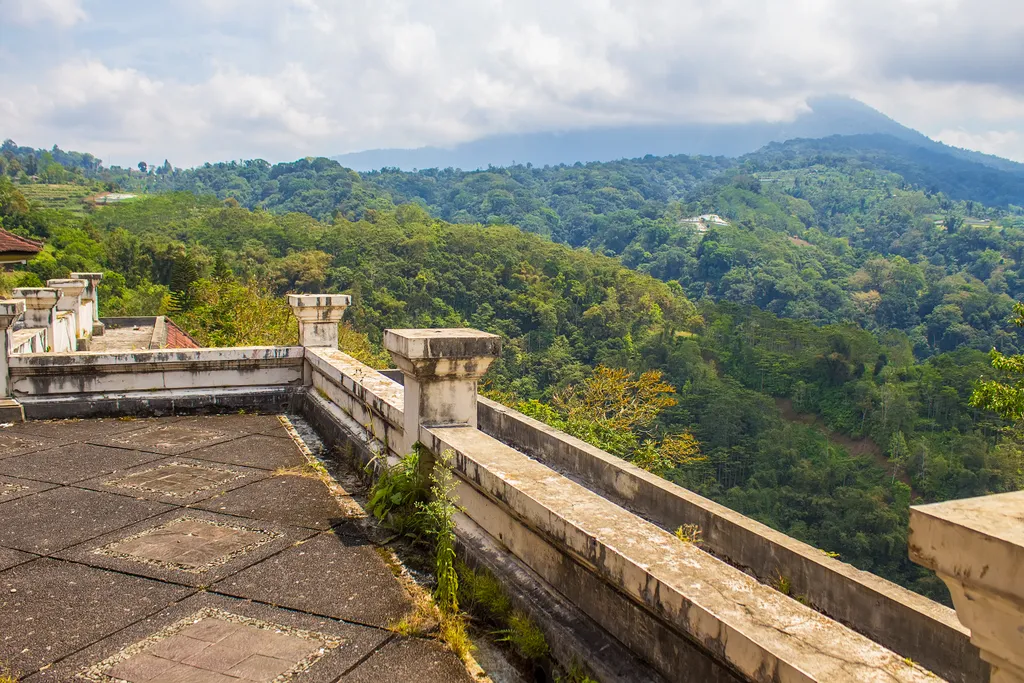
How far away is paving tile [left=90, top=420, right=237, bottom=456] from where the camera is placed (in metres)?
4.88

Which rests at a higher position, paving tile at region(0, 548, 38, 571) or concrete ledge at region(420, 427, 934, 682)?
concrete ledge at region(420, 427, 934, 682)

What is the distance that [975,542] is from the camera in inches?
47.5

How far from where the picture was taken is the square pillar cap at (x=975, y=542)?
1174mm

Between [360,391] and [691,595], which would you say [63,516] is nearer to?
[360,391]

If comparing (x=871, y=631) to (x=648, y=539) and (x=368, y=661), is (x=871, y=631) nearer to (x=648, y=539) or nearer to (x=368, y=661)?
(x=648, y=539)

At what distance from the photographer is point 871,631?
3053mm

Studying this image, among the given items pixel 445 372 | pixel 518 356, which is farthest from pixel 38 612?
pixel 518 356

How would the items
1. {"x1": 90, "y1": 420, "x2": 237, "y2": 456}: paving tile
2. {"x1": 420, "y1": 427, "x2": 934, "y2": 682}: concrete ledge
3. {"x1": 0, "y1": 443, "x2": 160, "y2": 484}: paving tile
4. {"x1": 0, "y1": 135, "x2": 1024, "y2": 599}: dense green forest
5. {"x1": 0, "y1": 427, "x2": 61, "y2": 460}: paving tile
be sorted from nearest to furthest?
1. {"x1": 420, "y1": 427, "x2": 934, "y2": 682}: concrete ledge
2. {"x1": 0, "y1": 443, "x2": 160, "y2": 484}: paving tile
3. {"x1": 0, "y1": 427, "x2": 61, "y2": 460}: paving tile
4. {"x1": 90, "y1": 420, "x2": 237, "y2": 456}: paving tile
5. {"x1": 0, "y1": 135, "x2": 1024, "y2": 599}: dense green forest

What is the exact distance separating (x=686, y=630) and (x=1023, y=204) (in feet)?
642

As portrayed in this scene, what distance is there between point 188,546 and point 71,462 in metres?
1.71

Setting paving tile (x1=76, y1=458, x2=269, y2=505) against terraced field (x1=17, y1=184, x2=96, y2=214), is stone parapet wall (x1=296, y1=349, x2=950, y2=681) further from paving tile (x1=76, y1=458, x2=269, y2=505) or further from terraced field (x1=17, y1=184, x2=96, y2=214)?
terraced field (x1=17, y1=184, x2=96, y2=214)

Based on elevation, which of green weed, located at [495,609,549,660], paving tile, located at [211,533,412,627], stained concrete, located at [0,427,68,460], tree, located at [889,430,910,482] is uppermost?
green weed, located at [495,609,549,660]

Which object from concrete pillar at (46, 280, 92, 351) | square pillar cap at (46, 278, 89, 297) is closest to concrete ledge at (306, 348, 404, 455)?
concrete pillar at (46, 280, 92, 351)

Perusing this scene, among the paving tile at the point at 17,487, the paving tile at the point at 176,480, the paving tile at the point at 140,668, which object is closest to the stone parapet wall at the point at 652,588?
the paving tile at the point at 140,668
